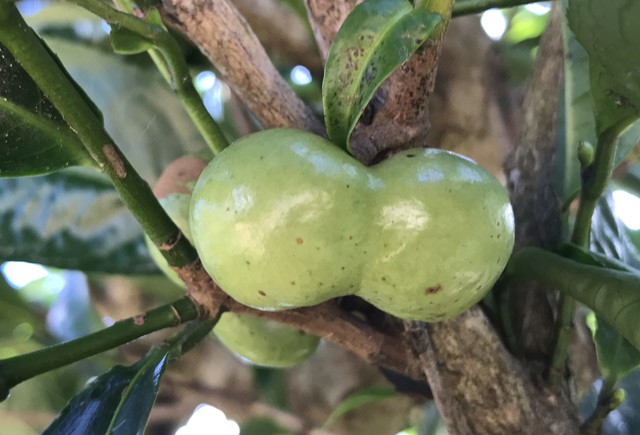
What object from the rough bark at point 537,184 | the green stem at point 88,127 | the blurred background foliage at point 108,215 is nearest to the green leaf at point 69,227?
the blurred background foliage at point 108,215

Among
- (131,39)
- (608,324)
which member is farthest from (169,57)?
(608,324)

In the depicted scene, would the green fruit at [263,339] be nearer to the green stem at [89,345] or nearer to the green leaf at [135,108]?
the green stem at [89,345]

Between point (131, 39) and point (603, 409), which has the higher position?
point (131, 39)

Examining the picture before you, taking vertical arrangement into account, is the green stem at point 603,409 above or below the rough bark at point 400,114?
below

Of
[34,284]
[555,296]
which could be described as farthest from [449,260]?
[34,284]

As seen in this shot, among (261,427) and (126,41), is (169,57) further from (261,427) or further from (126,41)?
(261,427)
